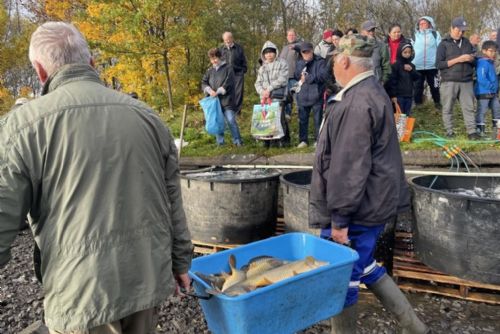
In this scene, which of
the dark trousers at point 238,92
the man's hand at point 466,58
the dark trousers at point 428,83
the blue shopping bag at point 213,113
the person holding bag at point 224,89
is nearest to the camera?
the man's hand at point 466,58

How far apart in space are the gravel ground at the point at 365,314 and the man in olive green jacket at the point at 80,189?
1.96 metres

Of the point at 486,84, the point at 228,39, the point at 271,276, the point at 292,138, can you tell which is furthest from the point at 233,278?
the point at 228,39

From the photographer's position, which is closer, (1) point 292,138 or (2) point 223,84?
(2) point 223,84

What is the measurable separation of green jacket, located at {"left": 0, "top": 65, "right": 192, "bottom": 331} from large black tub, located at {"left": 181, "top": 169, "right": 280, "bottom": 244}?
2.84 m

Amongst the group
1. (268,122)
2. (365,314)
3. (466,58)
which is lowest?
(365,314)

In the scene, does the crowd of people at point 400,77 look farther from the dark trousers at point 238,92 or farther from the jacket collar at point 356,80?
the jacket collar at point 356,80

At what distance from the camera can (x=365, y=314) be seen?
384cm

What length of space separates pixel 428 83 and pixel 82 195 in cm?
910

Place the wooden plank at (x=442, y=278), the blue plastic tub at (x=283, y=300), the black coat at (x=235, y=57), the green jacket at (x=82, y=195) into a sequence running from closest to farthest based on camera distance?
1. the green jacket at (x=82, y=195)
2. the blue plastic tub at (x=283, y=300)
3. the wooden plank at (x=442, y=278)
4. the black coat at (x=235, y=57)

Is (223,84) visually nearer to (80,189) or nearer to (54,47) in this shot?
(54,47)

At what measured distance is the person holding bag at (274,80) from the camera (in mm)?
7652

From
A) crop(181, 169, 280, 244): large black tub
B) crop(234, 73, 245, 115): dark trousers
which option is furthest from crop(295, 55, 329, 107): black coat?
crop(181, 169, 280, 244): large black tub

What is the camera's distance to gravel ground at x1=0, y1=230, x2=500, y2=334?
11.9 feet

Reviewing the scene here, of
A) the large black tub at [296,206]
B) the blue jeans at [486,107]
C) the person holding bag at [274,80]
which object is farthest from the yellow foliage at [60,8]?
the large black tub at [296,206]
